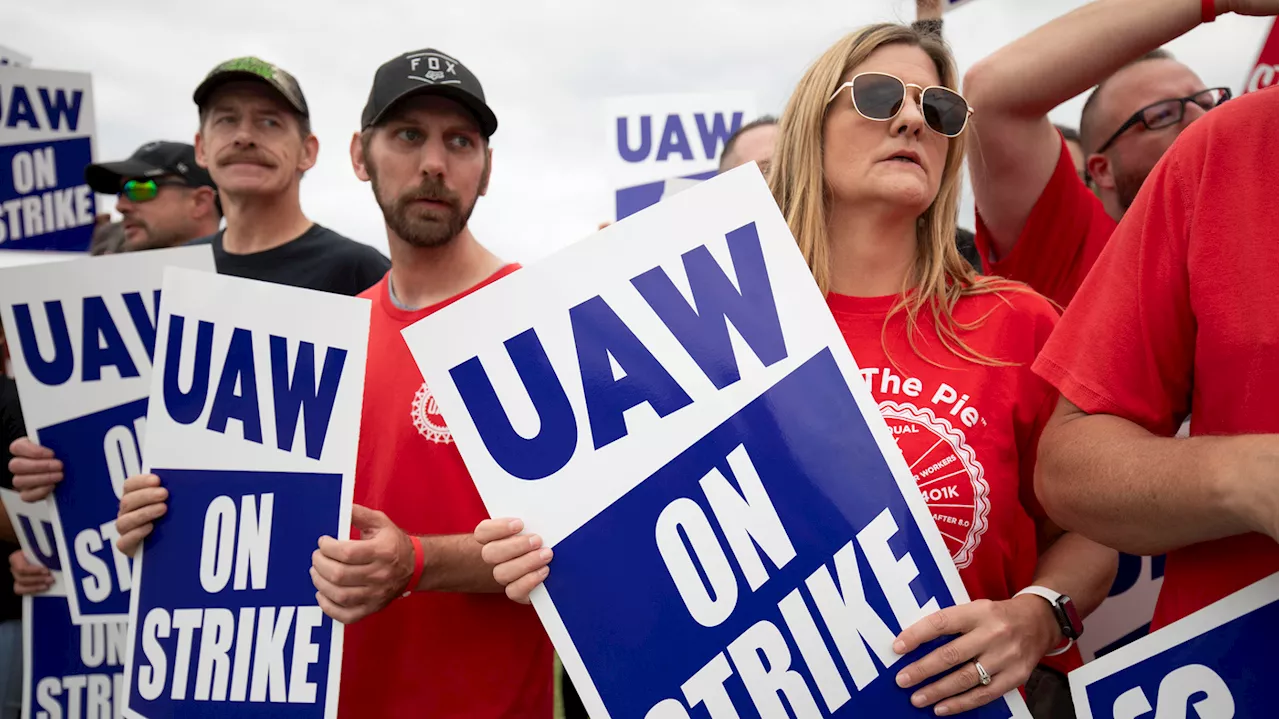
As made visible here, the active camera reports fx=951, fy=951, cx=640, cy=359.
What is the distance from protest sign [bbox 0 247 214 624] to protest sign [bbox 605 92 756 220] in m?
3.71

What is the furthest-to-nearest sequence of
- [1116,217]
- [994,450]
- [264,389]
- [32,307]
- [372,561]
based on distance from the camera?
1. [1116,217]
2. [32,307]
3. [264,389]
4. [372,561]
5. [994,450]

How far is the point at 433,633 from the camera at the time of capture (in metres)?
2.15

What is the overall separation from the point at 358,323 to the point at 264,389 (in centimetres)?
24

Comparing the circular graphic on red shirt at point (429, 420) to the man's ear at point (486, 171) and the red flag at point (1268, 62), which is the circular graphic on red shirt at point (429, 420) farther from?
the red flag at point (1268, 62)

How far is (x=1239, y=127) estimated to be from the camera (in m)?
1.36

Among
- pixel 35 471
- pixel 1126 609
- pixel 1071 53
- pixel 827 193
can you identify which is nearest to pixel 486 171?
pixel 827 193

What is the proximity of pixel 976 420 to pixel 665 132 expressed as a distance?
471 cm

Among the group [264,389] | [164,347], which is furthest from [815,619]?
[164,347]

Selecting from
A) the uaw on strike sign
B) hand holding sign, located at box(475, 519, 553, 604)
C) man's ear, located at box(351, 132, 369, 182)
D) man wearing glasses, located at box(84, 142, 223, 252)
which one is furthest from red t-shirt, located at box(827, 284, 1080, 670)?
man wearing glasses, located at box(84, 142, 223, 252)

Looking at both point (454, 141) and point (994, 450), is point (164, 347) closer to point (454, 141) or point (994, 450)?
point (454, 141)

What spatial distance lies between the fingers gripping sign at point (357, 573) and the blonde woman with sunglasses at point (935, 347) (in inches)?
15.6

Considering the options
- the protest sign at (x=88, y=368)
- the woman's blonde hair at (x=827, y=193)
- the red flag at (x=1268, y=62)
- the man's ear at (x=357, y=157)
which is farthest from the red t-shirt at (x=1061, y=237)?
the protest sign at (x=88, y=368)

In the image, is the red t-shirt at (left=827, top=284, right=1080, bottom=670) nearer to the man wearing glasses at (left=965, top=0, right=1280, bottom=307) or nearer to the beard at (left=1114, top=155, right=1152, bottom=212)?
the man wearing glasses at (left=965, top=0, right=1280, bottom=307)

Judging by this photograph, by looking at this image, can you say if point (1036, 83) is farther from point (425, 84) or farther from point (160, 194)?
point (160, 194)
